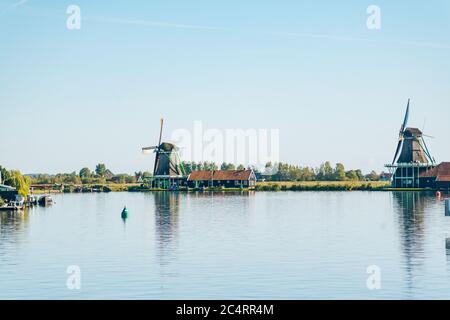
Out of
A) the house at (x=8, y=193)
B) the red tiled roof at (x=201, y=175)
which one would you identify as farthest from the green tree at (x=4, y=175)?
the red tiled roof at (x=201, y=175)

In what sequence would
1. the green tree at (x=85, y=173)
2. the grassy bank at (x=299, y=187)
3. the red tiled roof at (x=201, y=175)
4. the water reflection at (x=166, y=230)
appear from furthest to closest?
1. the green tree at (x=85, y=173)
2. the red tiled roof at (x=201, y=175)
3. the grassy bank at (x=299, y=187)
4. the water reflection at (x=166, y=230)

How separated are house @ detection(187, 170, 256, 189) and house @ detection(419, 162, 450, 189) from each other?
87.6 ft

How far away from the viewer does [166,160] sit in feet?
356

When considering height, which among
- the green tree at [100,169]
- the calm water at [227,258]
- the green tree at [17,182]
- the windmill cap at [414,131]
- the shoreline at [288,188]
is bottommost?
the calm water at [227,258]

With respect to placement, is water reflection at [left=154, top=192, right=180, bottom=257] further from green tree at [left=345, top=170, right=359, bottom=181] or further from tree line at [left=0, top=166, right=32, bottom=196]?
green tree at [left=345, top=170, right=359, bottom=181]

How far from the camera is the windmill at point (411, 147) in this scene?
95.9 meters

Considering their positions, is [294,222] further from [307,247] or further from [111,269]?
[111,269]

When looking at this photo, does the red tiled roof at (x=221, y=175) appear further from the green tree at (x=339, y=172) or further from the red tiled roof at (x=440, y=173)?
the red tiled roof at (x=440, y=173)

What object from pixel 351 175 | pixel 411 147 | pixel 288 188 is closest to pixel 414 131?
pixel 411 147

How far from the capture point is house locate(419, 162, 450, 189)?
93.3m

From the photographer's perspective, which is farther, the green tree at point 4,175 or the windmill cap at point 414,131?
the windmill cap at point 414,131

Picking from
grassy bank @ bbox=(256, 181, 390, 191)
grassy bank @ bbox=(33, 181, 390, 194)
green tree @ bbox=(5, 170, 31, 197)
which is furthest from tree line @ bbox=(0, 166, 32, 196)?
grassy bank @ bbox=(256, 181, 390, 191)
